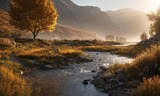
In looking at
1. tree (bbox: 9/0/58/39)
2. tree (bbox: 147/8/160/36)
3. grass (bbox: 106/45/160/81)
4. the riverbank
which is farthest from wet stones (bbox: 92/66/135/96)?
tree (bbox: 147/8/160/36)

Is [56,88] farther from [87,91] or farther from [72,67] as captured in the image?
[72,67]

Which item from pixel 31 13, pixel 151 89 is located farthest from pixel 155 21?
pixel 151 89

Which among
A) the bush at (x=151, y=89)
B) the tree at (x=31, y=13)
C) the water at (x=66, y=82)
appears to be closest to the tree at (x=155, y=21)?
the tree at (x=31, y=13)

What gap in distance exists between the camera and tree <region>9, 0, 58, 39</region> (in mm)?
60219

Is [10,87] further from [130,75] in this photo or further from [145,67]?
[145,67]

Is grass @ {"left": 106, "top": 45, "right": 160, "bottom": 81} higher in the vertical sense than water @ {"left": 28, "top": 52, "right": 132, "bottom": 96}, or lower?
higher

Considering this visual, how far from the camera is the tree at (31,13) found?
60219mm

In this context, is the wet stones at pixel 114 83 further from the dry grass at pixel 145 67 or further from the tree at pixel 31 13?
the tree at pixel 31 13

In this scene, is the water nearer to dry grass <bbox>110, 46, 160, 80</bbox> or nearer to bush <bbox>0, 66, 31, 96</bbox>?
bush <bbox>0, 66, 31, 96</bbox>

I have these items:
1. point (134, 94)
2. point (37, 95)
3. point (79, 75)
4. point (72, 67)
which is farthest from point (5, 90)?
point (72, 67)

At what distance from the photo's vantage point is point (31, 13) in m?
60.5

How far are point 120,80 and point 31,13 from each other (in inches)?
1642

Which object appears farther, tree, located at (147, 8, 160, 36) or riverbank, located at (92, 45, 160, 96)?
tree, located at (147, 8, 160, 36)

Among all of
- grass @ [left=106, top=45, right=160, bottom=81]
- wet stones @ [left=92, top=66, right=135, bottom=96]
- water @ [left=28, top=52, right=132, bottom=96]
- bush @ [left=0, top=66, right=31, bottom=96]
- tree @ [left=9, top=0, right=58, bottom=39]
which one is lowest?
water @ [left=28, top=52, right=132, bottom=96]
